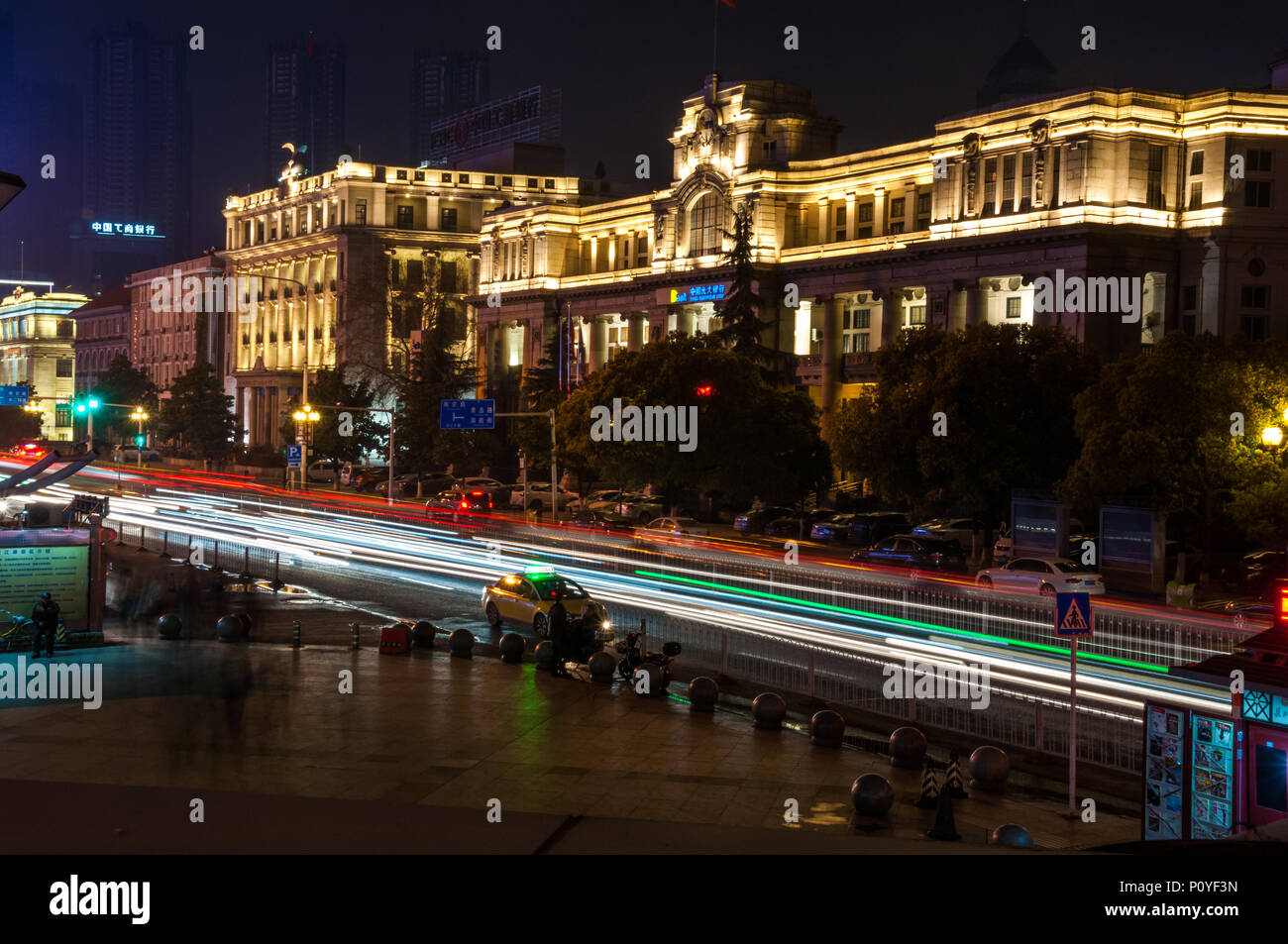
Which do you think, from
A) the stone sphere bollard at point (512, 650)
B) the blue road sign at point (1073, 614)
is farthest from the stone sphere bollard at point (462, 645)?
the blue road sign at point (1073, 614)

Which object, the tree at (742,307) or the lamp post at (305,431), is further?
the tree at (742,307)

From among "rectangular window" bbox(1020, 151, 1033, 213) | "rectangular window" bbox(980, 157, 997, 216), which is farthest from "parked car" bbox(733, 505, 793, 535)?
"rectangular window" bbox(1020, 151, 1033, 213)

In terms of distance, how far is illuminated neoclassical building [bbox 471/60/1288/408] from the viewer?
182 ft

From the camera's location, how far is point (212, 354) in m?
130

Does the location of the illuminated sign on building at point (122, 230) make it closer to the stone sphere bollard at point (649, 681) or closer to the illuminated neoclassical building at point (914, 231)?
the illuminated neoclassical building at point (914, 231)

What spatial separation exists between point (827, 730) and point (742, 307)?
2106 inches

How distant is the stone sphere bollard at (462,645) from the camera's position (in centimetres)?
2419

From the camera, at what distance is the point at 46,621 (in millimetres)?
22734

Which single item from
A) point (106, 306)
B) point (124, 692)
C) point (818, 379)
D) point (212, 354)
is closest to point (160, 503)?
point (818, 379)

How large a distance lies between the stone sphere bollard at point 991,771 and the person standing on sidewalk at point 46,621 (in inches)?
653

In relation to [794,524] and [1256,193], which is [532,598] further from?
[1256,193]

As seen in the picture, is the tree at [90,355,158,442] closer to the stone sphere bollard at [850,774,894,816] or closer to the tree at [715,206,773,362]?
the tree at [715,206,773,362]

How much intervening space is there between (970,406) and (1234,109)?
74.3 ft

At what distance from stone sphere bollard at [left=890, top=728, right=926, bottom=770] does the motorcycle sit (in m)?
5.62
